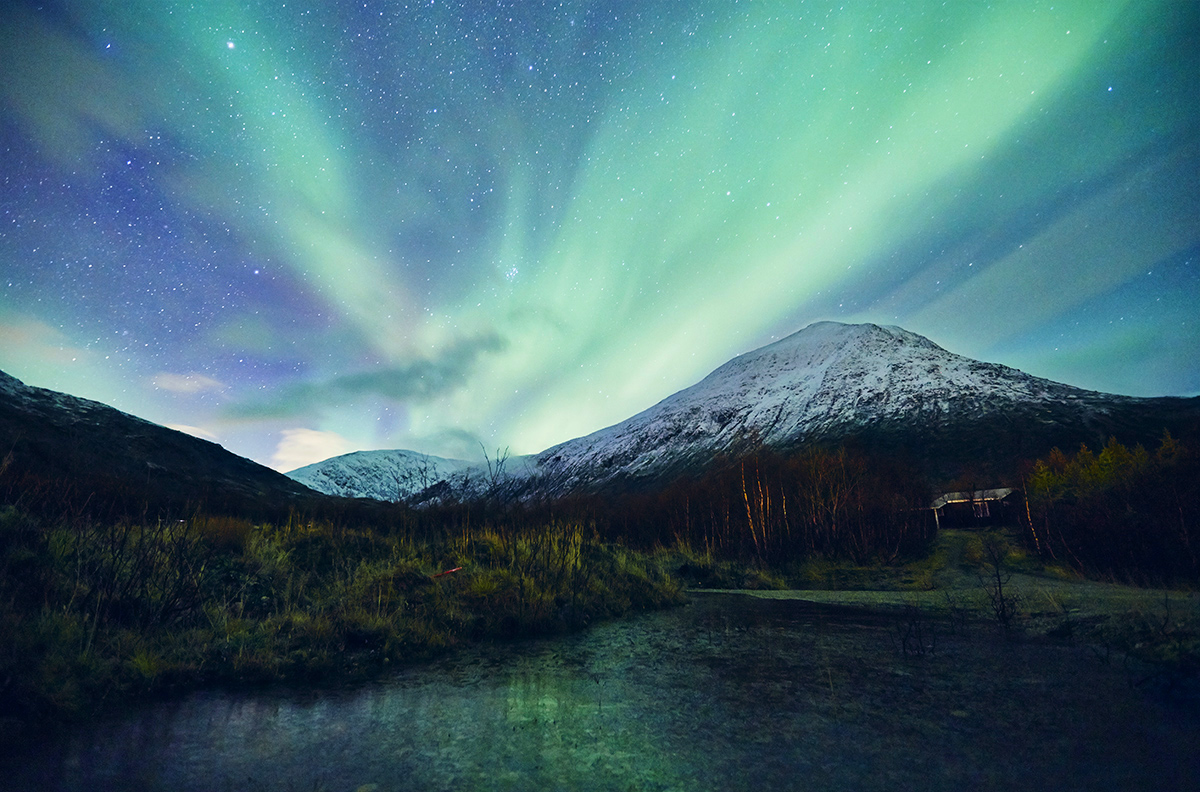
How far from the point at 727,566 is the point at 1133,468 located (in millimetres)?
19830

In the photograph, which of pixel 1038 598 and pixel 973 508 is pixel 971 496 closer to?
pixel 973 508

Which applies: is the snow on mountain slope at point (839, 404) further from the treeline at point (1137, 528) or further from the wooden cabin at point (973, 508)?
the treeline at point (1137, 528)

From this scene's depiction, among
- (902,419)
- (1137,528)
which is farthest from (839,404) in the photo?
(1137,528)

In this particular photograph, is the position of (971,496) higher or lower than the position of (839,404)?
lower

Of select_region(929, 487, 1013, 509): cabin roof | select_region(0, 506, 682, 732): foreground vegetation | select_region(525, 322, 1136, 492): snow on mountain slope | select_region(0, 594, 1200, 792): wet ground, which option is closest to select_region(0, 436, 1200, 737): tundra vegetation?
select_region(0, 506, 682, 732): foreground vegetation

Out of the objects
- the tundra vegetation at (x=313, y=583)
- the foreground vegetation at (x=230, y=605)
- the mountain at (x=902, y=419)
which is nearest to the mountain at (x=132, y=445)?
the tundra vegetation at (x=313, y=583)

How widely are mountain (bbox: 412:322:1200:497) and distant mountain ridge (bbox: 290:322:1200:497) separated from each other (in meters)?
0.38

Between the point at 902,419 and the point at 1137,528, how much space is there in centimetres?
13671

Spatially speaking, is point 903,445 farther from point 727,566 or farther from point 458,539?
point 458,539

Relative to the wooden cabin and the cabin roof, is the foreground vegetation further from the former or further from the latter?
the cabin roof

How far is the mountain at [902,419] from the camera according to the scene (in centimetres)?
10725

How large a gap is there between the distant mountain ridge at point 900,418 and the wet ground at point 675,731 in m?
74.3

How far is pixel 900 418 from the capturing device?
138750 mm

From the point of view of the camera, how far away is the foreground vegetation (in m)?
5.23
